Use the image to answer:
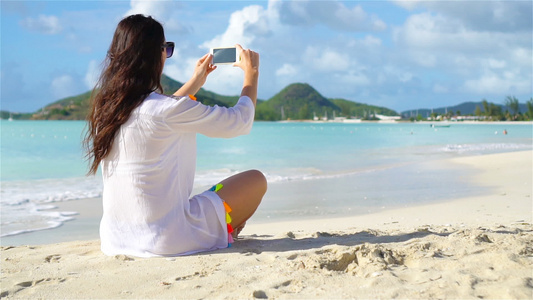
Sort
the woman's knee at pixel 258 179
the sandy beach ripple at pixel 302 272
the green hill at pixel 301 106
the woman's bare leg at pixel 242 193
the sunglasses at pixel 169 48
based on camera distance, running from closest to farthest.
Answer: the sandy beach ripple at pixel 302 272
the sunglasses at pixel 169 48
the woman's bare leg at pixel 242 193
the woman's knee at pixel 258 179
the green hill at pixel 301 106

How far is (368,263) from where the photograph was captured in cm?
247

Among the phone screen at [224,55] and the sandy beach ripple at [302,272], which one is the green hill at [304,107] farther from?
the sandy beach ripple at [302,272]

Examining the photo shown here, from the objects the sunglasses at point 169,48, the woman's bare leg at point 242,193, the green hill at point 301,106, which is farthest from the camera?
the green hill at point 301,106

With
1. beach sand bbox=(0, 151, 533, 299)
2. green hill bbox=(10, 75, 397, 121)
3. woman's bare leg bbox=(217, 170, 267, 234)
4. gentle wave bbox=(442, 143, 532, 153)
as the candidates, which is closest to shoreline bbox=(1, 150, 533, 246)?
beach sand bbox=(0, 151, 533, 299)

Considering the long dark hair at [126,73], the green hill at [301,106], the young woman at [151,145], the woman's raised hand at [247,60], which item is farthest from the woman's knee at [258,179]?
the green hill at [301,106]

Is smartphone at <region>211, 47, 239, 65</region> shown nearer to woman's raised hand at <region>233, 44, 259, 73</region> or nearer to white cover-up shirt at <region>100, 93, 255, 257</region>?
woman's raised hand at <region>233, 44, 259, 73</region>

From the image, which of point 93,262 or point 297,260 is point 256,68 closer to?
point 297,260

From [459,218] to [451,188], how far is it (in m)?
2.80

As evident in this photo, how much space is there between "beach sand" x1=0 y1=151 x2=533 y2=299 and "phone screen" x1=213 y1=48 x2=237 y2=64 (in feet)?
3.60

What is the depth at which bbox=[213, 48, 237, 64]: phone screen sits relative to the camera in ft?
9.22

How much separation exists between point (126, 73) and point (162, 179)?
1.83ft

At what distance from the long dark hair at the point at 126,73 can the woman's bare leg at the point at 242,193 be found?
73 cm

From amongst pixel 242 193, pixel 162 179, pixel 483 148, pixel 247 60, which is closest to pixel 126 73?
pixel 162 179

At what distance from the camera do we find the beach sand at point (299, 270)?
2143 millimetres
